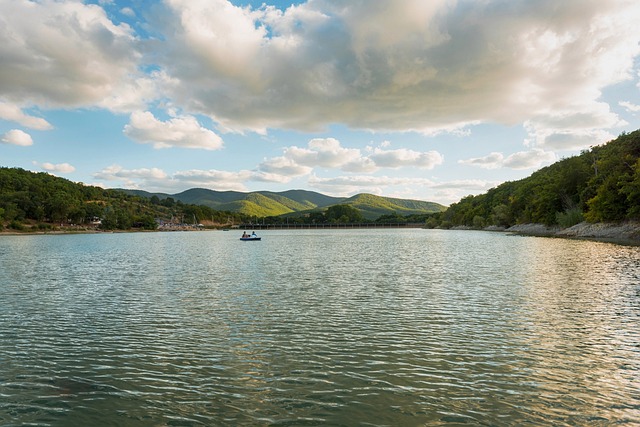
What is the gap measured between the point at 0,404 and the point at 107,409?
3650 millimetres

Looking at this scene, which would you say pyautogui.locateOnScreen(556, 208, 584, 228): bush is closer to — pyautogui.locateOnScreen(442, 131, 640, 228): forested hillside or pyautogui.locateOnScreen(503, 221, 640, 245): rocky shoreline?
pyautogui.locateOnScreen(442, 131, 640, 228): forested hillside

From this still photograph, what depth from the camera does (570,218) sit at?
14125 cm

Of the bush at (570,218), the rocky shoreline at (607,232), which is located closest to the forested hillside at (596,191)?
the bush at (570,218)

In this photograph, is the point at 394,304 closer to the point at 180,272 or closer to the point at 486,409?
the point at 486,409

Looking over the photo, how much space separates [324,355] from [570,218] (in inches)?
5896

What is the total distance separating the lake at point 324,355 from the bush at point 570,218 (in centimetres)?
11858

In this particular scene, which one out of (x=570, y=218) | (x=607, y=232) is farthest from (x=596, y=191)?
(x=607, y=232)

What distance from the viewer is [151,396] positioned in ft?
45.7

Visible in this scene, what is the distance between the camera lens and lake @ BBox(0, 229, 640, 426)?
1263 centimetres

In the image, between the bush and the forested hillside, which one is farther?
the bush

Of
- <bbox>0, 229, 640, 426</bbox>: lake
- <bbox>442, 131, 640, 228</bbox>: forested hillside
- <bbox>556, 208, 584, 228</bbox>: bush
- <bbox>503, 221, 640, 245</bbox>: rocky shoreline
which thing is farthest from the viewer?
<bbox>556, 208, 584, 228</bbox>: bush

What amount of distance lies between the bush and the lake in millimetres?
118583

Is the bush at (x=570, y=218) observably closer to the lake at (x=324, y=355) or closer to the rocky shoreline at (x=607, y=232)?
the rocky shoreline at (x=607, y=232)

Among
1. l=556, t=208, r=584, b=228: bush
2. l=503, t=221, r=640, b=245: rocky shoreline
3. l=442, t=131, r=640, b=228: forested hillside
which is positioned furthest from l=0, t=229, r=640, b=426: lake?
l=556, t=208, r=584, b=228: bush
